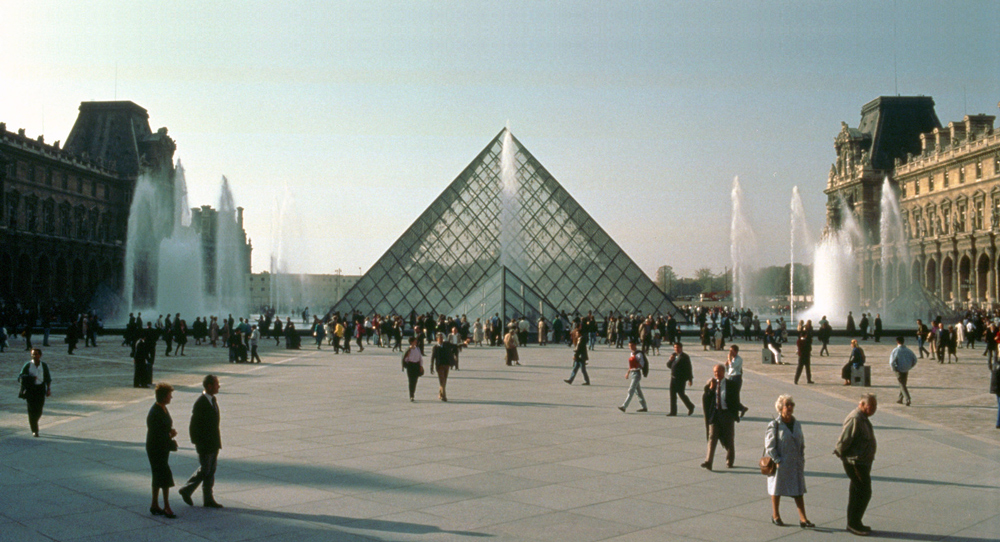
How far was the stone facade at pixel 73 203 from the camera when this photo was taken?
5184 cm

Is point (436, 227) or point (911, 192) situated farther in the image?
point (911, 192)

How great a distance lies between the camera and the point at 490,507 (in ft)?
20.9

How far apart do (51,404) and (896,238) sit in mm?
66128


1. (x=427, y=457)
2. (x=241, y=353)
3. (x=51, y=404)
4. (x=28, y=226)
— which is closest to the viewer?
(x=427, y=457)

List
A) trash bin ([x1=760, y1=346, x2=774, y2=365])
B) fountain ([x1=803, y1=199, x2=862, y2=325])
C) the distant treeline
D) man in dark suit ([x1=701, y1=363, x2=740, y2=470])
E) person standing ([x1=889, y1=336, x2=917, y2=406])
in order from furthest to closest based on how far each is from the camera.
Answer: the distant treeline → fountain ([x1=803, y1=199, x2=862, y2=325]) → trash bin ([x1=760, y1=346, x2=774, y2=365]) → person standing ([x1=889, y1=336, x2=917, y2=406]) → man in dark suit ([x1=701, y1=363, x2=740, y2=470])

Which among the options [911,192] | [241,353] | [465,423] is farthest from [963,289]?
[465,423]

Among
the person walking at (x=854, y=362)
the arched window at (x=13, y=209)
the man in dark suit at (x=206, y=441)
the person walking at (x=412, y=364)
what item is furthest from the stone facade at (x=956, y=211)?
the arched window at (x=13, y=209)

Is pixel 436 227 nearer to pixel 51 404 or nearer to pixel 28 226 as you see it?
pixel 51 404

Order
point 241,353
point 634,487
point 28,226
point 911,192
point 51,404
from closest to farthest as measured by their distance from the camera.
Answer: point 634,487, point 51,404, point 241,353, point 28,226, point 911,192

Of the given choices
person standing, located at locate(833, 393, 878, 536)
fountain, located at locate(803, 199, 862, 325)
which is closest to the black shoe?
person standing, located at locate(833, 393, 878, 536)

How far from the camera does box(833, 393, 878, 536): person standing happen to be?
5695 millimetres

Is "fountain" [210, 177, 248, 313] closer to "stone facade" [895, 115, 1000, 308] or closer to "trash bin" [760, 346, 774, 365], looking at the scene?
"trash bin" [760, 346, 774, 365]

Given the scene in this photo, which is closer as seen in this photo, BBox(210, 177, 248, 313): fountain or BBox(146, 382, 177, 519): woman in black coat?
BBox(146, 382, 177, 519): woman in black coat

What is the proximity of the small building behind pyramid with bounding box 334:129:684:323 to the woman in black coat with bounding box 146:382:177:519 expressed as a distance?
25.0m
